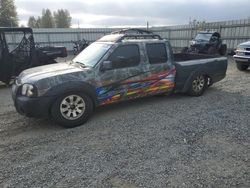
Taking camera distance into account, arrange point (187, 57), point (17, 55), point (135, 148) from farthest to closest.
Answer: point (17, 55)
point (187, 57)
point (135, 148)

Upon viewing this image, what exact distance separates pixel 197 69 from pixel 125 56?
231 cm

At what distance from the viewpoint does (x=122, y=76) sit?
5047mm

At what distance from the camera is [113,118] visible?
502 centimetres

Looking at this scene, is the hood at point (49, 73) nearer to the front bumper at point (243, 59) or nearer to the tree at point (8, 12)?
the front bumper at point (243, 59)

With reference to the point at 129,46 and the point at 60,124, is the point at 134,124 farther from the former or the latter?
the point at 129,46

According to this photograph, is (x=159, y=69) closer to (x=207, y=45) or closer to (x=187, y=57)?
(x=187, y=57)

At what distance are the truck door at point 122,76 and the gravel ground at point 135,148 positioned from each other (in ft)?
1.49

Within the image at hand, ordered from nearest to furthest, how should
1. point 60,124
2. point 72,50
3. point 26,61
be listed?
1. point 60,124
2. point 26,61
3. point 72,50

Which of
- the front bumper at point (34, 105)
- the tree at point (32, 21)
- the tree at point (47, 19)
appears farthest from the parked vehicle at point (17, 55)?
the tree at point (32, 21)

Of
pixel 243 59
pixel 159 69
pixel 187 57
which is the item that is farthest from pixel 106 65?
pixel 243 59

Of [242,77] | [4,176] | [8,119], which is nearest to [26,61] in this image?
[8,119]

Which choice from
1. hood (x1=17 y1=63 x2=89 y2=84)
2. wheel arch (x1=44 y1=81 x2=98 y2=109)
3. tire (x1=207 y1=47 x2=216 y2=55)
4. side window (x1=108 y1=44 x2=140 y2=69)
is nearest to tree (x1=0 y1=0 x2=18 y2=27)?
tire (x1=207 y1=47 x2=216 y2=55)

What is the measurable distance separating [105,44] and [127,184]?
3.29 metres

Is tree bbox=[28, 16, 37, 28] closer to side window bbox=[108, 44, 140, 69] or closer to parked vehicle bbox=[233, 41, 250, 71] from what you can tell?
parked vehicle bbox=[233, 41, 250, 71]
